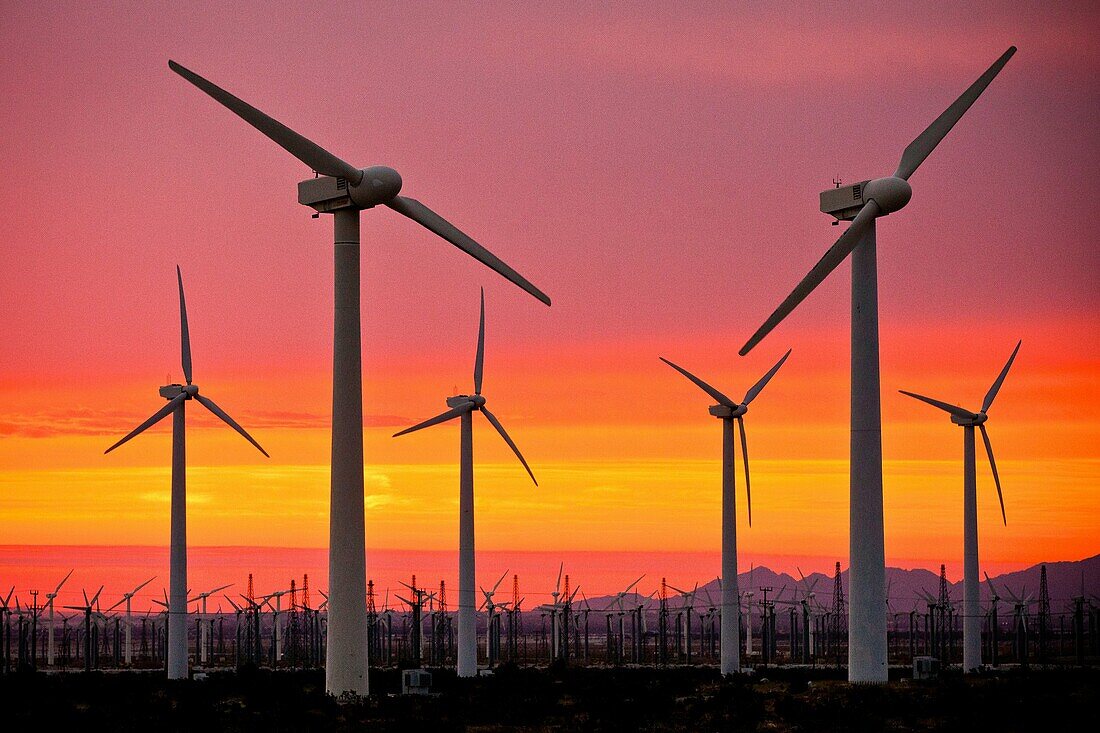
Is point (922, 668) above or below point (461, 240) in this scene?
below

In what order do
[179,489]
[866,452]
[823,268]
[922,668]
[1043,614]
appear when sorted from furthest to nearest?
[1043,614], [179,489], [922,668], [866,452], [823,268]

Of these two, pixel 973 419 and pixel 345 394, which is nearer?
pixel 345 394

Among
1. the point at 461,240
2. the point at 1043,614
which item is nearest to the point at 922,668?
the point at 461,240

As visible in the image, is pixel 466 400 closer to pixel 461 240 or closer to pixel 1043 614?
pixel 461 240

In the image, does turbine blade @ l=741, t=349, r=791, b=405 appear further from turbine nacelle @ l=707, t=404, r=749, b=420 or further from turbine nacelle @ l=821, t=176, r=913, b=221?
turbine nacelle @ l=821, t=176, r=913, b=221

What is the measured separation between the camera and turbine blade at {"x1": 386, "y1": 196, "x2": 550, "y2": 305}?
182 feet

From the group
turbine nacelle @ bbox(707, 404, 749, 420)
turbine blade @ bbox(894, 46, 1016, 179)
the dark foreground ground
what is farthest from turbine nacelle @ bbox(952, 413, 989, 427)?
turbine blade @ bbox(894, 46, 1016, 179)

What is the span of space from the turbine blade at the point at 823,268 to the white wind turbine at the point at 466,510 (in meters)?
29.8

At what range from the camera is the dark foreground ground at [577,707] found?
4572 cm

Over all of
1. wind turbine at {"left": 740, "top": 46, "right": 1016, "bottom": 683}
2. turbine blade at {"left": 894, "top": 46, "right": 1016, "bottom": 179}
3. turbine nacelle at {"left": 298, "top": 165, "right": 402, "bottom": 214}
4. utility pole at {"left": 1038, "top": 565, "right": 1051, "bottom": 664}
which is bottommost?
utility pole at {"left": 1038, "top": 565, "right": 1051, "bottom": 664}

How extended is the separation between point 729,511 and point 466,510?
13791mm

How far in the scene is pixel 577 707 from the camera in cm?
5394

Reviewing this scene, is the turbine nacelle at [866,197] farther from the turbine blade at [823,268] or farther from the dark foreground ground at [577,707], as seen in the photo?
the dark foreground ground at [577,707]

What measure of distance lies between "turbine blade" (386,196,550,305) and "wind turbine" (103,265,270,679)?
22.4m
